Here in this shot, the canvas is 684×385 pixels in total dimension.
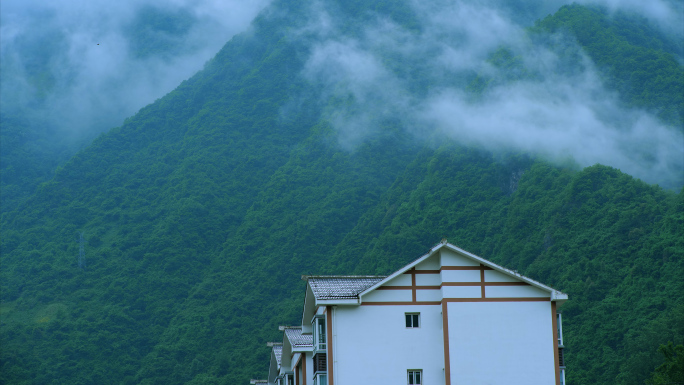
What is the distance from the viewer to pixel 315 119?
157375 millimetres

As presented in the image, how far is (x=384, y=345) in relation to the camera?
31.9 metres

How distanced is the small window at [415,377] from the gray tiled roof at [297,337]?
523cm

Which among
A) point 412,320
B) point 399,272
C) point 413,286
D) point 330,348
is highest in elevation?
point 399,272

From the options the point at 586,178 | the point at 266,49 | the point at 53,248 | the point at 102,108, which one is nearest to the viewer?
the point at 586,178

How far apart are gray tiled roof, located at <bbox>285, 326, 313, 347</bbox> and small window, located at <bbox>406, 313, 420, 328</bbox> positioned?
503cm

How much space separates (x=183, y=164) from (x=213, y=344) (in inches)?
2076

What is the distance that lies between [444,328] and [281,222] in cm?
9833

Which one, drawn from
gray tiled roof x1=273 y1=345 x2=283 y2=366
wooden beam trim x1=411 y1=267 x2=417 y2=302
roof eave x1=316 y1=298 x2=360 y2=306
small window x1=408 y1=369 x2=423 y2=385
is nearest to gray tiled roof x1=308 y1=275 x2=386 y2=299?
roof eave x1=316 y1=298 x2=360 y2=306

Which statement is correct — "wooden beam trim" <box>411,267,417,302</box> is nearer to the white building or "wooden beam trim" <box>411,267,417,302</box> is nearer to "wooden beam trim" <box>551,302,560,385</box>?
the white building

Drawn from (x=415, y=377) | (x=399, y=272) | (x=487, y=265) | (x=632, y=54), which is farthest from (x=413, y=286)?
(x=632, y=54)

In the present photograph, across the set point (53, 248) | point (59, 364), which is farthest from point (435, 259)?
point (53, 248)

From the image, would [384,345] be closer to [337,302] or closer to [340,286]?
[337,302]

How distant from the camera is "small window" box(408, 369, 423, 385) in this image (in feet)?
104

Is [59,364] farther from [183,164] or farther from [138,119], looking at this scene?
[138,119]
